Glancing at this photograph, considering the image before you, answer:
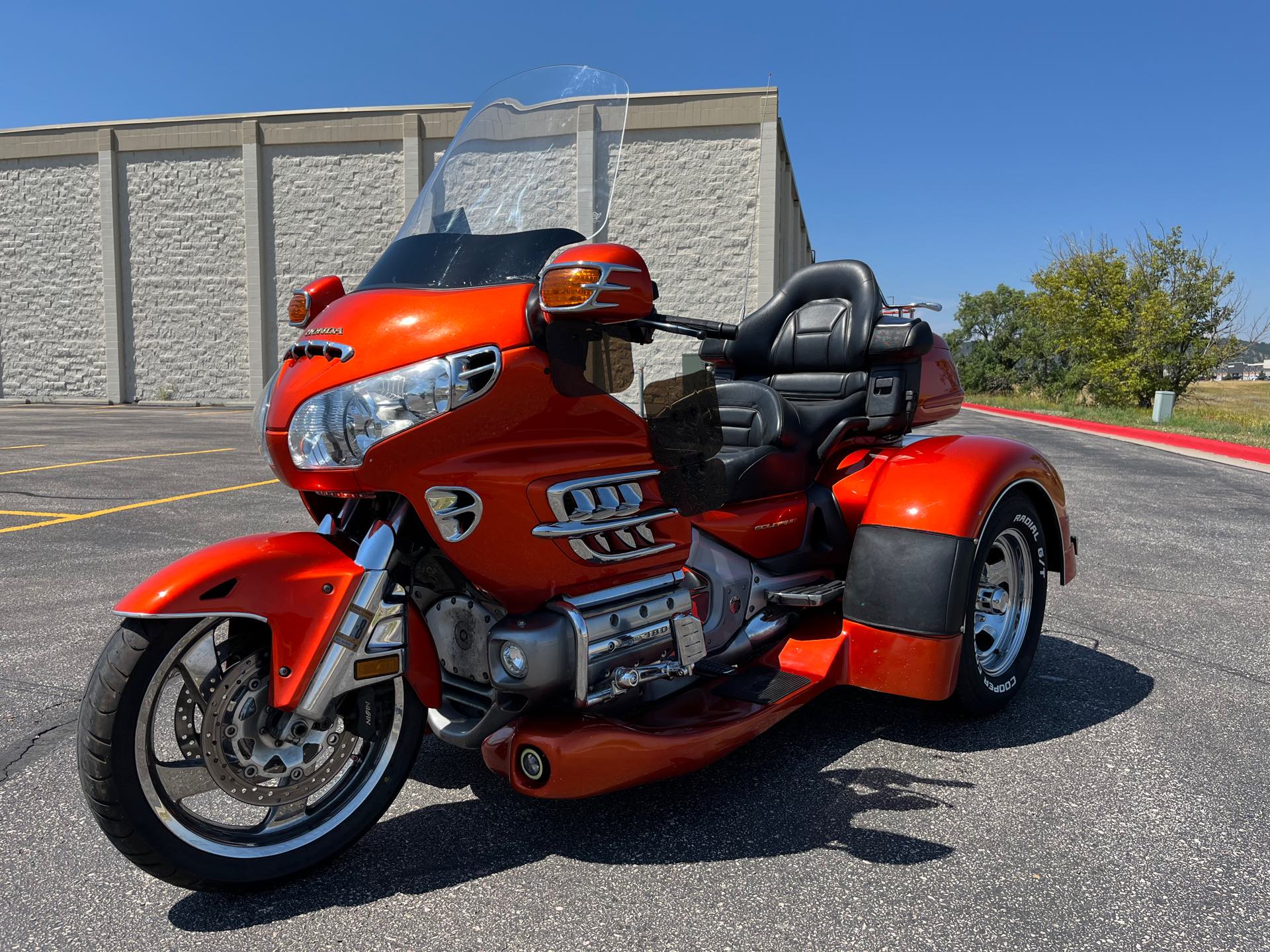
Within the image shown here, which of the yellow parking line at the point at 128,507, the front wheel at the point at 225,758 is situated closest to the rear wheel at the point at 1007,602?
the front wheel at the point at 225,758

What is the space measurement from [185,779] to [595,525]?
116 centimetres

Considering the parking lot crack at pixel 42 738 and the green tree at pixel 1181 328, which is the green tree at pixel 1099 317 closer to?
the green tree at pixel 1181 328

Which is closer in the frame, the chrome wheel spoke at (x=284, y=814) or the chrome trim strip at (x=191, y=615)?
the chrome trim strip at (x=191, y=615)

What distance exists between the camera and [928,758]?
10.1 feet

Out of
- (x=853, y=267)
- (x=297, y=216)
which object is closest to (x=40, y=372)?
(x=297, y=216)

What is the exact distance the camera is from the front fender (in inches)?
78.6

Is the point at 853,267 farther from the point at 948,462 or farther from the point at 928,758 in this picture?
the point at 928,758

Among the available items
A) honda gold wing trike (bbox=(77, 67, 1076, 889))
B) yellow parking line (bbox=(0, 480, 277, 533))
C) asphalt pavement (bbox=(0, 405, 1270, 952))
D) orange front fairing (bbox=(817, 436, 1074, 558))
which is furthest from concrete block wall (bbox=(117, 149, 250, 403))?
honda gold wing trike (bbox=(77, 67, 1076, 889))

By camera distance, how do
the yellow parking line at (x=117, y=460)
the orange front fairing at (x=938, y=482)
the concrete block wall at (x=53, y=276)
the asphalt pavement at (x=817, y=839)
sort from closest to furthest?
the asphalt pavement at (x=817, y=839) < the orange front fairing at (x=938, y=482) < the yellow parking line at (x=117, y=460) < the concrete block wall at (x=53, y=276)

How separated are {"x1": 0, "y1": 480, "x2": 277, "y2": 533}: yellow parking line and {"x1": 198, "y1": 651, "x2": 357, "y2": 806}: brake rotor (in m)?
5.65

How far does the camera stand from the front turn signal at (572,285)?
2.11 metres

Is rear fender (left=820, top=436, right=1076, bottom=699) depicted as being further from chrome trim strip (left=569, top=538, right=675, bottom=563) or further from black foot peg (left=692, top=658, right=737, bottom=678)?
chrome trim strip (left=569, top=538, right=675, bottom=563)

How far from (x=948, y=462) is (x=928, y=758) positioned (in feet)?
3.62

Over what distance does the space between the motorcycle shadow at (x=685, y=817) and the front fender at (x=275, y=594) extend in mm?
553
